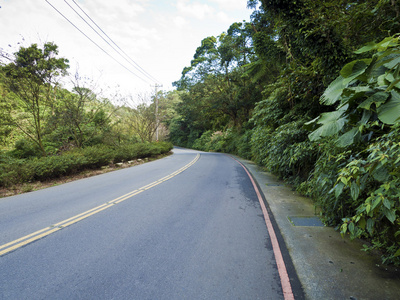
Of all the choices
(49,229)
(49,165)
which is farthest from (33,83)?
(49,229)

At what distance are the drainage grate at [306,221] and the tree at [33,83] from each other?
42.3ft

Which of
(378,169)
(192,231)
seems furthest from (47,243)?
(378,169)

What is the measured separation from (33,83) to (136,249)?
38.1ft

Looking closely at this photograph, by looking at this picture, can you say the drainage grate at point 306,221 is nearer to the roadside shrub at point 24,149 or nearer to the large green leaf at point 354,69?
the large green leaf at point 354,69

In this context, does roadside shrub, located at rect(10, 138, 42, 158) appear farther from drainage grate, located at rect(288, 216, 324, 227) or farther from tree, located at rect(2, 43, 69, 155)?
drainage grate, located at rect(288, 216, 324, 227)

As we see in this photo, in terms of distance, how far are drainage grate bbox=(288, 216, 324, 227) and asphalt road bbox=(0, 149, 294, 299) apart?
620 millimetres

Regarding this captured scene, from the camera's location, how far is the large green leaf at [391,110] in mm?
1714

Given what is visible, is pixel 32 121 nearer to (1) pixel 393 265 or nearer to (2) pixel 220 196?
(2) pixel 220 196

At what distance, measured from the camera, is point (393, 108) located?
177 cm

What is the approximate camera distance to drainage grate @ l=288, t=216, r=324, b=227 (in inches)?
160

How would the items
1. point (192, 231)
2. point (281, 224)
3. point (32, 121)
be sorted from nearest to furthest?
point (192, 231), point (281, 224), point (32, 121)

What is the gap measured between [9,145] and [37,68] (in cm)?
553

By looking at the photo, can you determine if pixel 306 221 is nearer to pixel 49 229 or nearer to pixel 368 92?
pixel 368 92

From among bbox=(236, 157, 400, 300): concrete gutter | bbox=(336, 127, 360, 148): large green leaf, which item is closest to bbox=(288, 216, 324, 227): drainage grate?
bbox=(236, 157, 400, 300): concrete gutter
